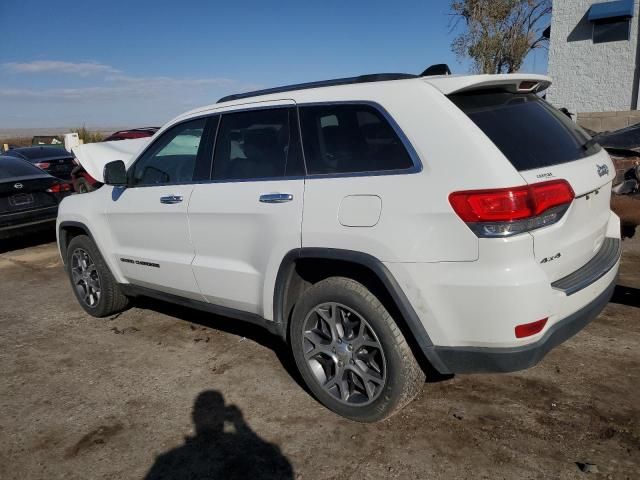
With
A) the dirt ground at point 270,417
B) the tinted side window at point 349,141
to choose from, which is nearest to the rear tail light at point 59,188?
the dirt ground at point 270,417

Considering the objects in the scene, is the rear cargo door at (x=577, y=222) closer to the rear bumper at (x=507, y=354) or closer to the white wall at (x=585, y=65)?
the rear bumper at (x=507, y=354)

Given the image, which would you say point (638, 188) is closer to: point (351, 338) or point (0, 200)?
point (351, 338)

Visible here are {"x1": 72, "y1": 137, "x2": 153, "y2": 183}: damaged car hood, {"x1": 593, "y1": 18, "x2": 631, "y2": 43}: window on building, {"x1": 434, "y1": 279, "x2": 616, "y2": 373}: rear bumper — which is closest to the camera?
{"x1": 434, "y1": 279, "x2": 616, "y2": 373}: rear bumper

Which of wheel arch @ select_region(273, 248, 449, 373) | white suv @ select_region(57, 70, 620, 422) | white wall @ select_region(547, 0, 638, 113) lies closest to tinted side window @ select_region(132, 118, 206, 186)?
white suv @ select_region(57, 70, 620, 422)

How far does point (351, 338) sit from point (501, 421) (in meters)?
0.95

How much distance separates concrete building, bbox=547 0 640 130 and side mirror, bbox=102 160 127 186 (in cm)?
1309

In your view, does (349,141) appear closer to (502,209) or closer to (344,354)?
(502,209)

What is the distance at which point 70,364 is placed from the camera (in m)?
4.27

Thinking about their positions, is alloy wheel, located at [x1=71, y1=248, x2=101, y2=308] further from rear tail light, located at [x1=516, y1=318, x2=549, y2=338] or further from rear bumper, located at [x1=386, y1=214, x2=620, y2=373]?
Result: rear tail light, located at [x1=516, y1=318, x2=549, y2=338]

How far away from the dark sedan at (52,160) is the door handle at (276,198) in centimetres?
1215

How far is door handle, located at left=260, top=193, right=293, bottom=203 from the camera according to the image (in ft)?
10.6

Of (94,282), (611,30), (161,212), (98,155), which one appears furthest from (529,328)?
(611,30)

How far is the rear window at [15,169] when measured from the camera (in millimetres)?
8414

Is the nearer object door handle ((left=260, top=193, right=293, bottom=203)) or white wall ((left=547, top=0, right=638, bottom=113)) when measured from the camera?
door handle ((left=260, top=193, right=293, bottom=203))
